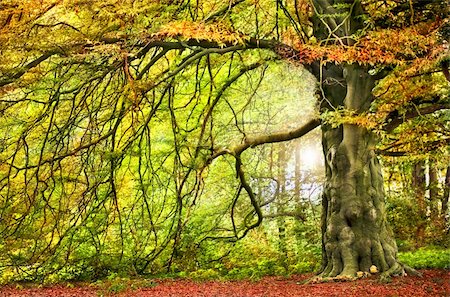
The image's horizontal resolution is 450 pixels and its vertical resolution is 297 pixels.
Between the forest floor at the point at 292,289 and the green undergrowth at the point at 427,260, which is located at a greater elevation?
the forest floor at the point at 292,289

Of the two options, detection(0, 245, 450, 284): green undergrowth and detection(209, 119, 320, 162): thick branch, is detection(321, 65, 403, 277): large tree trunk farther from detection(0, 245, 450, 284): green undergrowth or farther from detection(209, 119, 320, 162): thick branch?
detection(0, 245, 450, 284): green undergrowth

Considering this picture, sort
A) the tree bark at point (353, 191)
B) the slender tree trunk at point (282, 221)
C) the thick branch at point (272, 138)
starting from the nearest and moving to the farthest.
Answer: the tree bark at point (353, 191) → the thick branch at point (272, 138) → the slender tree trunk at point (282, 221)

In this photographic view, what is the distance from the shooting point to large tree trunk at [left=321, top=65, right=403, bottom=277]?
720 centimetres

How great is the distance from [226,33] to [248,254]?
7.10 metres

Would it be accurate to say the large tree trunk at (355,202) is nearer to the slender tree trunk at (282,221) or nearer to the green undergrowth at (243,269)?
the green undergrowth at (243,269)

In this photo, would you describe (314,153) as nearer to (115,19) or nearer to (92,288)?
(92,288)

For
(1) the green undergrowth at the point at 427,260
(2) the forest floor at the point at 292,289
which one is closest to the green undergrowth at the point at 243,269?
(1) the green undergrowth at the point at 427,260

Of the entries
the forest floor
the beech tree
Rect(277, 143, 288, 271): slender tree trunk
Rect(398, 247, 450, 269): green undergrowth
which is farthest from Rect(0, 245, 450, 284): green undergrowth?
the beech tree

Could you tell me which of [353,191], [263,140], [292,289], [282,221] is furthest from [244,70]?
[282,221]

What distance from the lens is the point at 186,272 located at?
1065cm

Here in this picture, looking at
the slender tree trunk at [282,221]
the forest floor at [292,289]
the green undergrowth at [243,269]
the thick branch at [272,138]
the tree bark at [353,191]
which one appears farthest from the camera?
the slender tree trunk at [282,221]

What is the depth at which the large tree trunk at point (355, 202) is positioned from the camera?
720 cm

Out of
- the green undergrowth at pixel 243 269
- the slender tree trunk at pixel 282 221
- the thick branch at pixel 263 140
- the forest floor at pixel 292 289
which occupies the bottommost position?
the green undergrowth at pixel 243 269

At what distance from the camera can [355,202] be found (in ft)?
24.3
